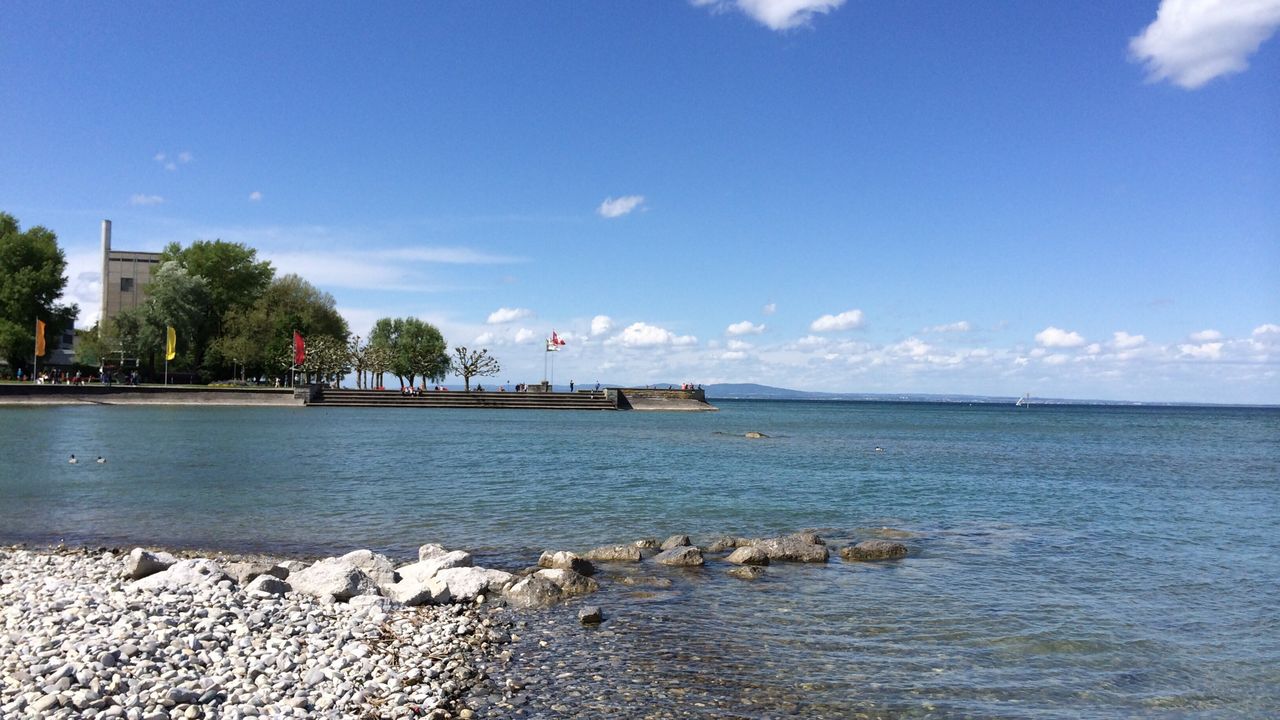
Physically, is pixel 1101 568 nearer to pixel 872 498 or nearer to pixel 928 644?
pixel 928 644

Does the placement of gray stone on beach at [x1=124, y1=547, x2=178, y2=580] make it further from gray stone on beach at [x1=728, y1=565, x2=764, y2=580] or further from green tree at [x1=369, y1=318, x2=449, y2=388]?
green tree at [x1=369, y1=318, x2=449, y2=388]

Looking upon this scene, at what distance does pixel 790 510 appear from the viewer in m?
22.2

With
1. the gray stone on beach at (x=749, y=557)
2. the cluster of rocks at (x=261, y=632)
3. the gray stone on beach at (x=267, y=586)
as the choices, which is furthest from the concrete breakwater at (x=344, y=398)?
the gray stone on beach at (x=749, y=557)

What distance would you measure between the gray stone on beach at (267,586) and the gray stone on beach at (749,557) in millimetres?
7316

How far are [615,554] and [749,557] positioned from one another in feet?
7.60

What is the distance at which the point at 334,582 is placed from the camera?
1133 centimetres

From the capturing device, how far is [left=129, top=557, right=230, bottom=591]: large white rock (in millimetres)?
10766

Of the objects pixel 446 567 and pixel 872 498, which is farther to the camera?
pixel 872 498

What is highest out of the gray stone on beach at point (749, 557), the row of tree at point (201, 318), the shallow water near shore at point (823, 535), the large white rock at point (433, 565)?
the row of tree at point (201, 318)

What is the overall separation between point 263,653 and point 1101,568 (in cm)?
1349

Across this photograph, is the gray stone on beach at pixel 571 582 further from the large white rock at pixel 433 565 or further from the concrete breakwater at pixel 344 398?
the concrete breakwater at pixel 344 398

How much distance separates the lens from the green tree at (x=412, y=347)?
378ft

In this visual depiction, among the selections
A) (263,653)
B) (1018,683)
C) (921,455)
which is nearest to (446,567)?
(263,653)

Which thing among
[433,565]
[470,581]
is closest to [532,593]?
[470,581]
